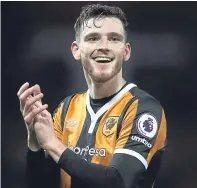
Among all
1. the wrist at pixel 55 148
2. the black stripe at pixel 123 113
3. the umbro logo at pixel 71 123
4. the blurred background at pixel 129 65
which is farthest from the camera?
the blurred background at pixel 129 65

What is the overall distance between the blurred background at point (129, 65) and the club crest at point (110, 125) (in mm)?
229

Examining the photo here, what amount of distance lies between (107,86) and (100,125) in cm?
12

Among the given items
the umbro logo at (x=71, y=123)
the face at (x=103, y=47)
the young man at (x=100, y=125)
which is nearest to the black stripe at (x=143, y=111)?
the young man at (x=100, y=125)

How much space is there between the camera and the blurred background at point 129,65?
1.42 meters

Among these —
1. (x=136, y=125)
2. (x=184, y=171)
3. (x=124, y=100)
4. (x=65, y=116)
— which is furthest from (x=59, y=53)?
(x=184, y=171)

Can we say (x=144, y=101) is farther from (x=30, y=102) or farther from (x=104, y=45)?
(x=30, y=102)

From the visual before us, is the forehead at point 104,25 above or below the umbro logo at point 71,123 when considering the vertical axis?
above

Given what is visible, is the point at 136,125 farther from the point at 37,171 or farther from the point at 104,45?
the point at 37,171

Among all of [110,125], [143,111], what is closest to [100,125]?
[110,125]

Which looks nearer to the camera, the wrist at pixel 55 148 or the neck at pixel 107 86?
the wrist at pixel 55 148

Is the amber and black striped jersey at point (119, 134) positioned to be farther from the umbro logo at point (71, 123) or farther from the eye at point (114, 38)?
the eye at point (114, 38)

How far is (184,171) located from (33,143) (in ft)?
1.86

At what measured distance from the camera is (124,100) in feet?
3.94

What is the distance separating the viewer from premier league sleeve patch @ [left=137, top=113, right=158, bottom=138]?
1109mm
